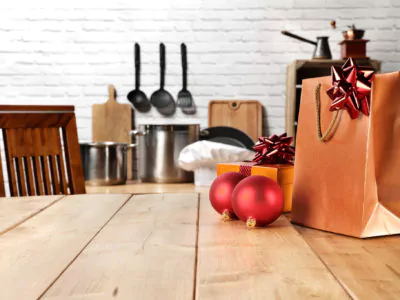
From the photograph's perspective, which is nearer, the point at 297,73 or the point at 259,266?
the point at 259,266

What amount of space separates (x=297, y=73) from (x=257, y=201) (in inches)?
75.5

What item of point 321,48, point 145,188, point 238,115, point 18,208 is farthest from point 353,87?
point 238,115

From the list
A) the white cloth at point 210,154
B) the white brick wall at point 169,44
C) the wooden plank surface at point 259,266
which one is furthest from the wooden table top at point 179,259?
the white brick wall at point 169,44

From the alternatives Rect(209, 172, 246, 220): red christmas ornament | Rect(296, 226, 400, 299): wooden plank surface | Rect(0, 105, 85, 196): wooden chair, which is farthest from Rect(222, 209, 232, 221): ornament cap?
Rect(0, 105, 85, 196): wooden chair

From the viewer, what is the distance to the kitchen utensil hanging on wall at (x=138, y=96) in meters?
2.66

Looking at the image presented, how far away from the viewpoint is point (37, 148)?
54.5 inches

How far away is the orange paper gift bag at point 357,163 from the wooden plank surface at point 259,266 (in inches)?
2.9

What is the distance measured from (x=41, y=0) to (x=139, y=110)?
832mm

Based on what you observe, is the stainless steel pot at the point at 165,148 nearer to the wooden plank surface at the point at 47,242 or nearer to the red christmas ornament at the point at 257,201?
the wooden plank surface at the point at 47,242

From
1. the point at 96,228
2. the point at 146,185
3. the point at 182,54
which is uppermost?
the point at 182,54

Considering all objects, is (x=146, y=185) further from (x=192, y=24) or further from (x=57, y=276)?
(x=57, y=276)

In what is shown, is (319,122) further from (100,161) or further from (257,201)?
(100,161)

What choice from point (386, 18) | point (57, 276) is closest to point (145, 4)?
point (386, 18)

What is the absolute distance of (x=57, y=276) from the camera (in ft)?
1.52
